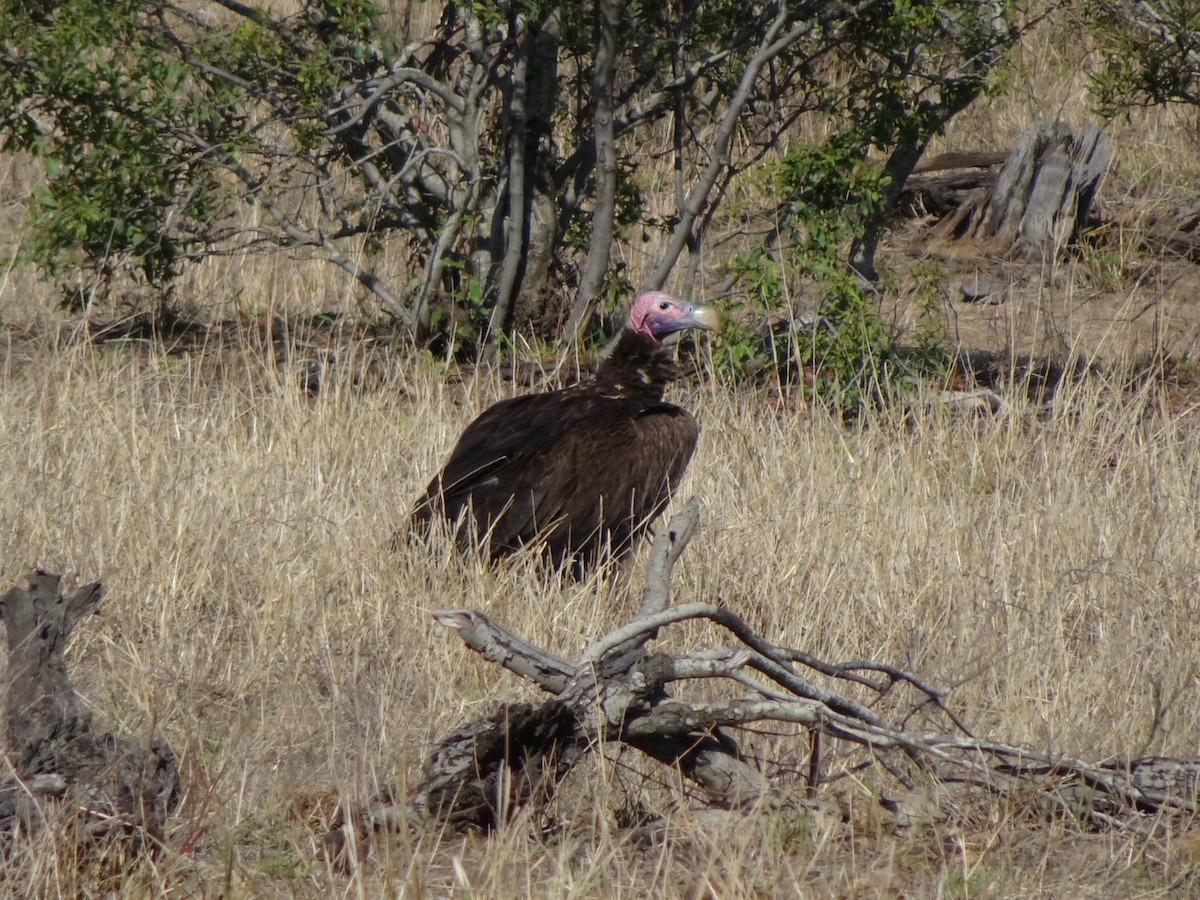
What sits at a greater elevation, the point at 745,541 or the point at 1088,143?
the point at 1088,143

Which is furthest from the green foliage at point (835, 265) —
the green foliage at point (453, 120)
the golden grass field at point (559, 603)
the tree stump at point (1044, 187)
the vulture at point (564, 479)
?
the tree stump at point (1044, 187)

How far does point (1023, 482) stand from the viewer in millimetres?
5660

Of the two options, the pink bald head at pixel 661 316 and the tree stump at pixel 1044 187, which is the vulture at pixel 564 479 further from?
the tree stump at pixel 1044 187

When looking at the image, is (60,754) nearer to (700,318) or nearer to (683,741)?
(683,741)

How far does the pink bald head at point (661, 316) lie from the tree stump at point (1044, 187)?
5.00 m

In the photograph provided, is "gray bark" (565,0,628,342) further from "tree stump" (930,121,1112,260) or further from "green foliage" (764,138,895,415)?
"tree stump" (930,121,1112,260)

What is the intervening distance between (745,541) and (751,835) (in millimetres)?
2294

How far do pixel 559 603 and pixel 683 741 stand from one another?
1.53 metres

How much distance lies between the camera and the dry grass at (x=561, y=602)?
9.49 feet

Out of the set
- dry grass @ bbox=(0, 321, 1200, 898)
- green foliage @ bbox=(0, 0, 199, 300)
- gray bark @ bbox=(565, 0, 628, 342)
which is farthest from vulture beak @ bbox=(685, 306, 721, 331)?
green foliage @ bbox=(0, 0, 199, 300)

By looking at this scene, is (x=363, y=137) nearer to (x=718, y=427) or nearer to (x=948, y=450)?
(x=718, y=427)

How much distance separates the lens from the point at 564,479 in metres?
5.06

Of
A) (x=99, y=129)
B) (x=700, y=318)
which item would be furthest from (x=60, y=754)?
(x=99, y=129)

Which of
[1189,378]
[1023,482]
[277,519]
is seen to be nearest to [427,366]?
[277,519]
